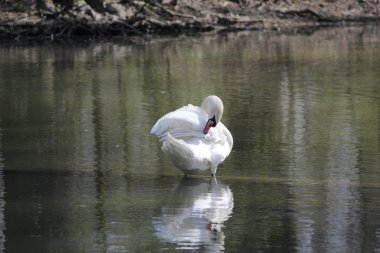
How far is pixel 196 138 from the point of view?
11.1 meters

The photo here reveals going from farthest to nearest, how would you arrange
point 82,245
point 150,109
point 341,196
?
point 150,109
point 341,196
point 82,245

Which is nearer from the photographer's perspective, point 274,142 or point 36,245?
point 36,245

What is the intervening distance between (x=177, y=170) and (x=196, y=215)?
2.09 metres

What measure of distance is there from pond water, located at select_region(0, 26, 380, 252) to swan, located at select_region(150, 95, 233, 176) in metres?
0.24

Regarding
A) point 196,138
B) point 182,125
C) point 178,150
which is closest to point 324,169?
point 196,138

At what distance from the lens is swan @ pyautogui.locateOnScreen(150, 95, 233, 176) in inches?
423

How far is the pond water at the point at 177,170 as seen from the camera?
8883 mm

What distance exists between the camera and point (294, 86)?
19297 millimetres

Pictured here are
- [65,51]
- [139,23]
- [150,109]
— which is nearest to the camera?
[150,109]

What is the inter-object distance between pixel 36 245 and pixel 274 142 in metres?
5.31

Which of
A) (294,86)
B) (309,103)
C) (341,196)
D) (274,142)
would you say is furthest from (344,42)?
(341,196)

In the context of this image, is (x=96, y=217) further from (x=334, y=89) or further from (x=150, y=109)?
(x=334, y=89)

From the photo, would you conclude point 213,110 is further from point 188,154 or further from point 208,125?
point 188,154

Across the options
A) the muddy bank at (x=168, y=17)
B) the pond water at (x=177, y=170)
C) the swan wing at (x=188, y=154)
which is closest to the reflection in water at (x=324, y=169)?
the pond water at (x=177, y=170)
